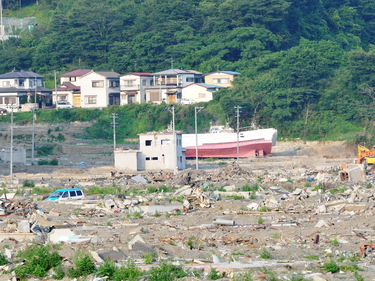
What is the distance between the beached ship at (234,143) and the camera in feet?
182

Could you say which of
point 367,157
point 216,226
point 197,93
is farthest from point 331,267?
point 197,93

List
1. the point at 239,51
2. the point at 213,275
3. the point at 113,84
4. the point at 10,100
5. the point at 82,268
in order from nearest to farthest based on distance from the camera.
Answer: the point at 213,275 < the point at 82,268 < the point at 10,100 < the point at 113,84 < the point at 239,51

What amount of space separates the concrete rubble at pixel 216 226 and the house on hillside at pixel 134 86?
34.1m

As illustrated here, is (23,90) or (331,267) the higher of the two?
(23,90)

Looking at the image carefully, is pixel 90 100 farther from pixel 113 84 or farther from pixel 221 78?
pixel 221 78

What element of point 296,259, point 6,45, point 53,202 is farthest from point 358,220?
point 6,45

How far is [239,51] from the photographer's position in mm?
72812

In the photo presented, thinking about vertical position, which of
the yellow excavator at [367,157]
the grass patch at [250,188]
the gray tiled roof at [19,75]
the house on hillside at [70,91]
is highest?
the gray tiled roof at [19,75]

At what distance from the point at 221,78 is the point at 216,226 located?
47.5 metres

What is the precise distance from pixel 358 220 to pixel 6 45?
62.0 meters

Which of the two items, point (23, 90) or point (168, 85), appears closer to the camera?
point (23, 90)

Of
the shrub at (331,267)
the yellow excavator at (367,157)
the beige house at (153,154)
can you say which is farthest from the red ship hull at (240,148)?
the shrub at (331,267)

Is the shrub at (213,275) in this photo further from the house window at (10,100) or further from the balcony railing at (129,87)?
the house window at (10,100)

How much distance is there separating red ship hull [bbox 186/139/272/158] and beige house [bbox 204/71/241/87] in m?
12.1
